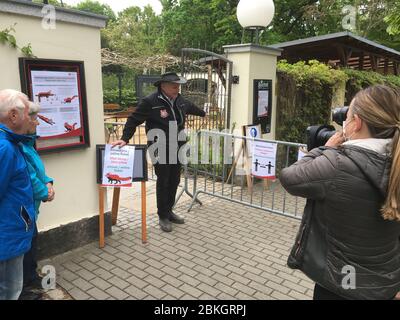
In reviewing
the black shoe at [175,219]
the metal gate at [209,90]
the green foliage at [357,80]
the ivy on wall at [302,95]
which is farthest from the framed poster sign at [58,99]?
the green foliage at [357,80]

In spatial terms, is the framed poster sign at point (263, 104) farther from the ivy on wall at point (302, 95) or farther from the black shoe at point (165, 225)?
the black shoe at point (165, 225)

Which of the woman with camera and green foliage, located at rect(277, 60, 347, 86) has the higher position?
green foliage, located at rect(277, 60, 347, 86)

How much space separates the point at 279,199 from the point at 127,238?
286cm

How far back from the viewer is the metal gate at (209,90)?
6.51 meters

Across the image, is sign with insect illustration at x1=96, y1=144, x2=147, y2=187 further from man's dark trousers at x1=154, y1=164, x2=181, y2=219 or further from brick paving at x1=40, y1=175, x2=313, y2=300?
brick paving at x1=40, y1=175, x2=313, y2=300

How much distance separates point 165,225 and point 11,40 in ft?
8.67

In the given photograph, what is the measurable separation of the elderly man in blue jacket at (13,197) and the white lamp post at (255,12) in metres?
4.81

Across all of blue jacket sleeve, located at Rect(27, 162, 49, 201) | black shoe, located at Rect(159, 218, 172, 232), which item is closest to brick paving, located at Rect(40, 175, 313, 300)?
black shoe, located at Rect(159, 218, 172, 232)

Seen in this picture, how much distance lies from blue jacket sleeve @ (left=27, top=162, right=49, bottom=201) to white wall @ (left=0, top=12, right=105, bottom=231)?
0.99 m

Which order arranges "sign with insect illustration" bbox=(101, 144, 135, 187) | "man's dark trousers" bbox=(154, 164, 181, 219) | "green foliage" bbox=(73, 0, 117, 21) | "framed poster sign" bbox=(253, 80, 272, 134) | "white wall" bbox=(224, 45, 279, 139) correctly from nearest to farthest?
"sign with insect illustration" bbox=(101, 144, 135, 187), "man's dark trousers" bbox=(154, 164, 181, 219), "white wall" bbox=(224, 45, 279, 139), "framed poster sign" bbox=(253, 80, 272, 134), "green foliage" bbox=(73, 0, 117, 21)

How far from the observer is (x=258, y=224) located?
4.84m

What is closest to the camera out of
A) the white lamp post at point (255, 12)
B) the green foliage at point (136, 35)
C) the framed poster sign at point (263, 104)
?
the white lamp post at point (255, 12)

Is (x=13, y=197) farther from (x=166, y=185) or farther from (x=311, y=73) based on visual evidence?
(x=311, y=73)

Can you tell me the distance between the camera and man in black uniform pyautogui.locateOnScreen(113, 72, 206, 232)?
423 centimetres
